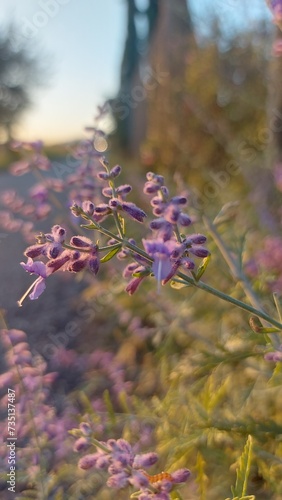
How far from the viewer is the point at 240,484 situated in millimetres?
1144

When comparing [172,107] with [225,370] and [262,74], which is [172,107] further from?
[225,370]

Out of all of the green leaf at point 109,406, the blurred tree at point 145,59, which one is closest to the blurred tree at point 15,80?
A: the blurred tree at point 145,59

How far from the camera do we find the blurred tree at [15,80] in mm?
22141

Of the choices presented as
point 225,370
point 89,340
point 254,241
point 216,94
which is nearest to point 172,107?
point 216,94

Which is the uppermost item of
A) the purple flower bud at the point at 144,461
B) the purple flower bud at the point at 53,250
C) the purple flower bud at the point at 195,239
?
the purple flower bud at the point at 53,250

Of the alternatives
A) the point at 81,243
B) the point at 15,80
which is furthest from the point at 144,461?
the point at 15,80

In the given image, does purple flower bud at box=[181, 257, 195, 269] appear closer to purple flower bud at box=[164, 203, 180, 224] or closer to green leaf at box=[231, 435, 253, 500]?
purple flower bud at box=[164, 203, 180, 224]

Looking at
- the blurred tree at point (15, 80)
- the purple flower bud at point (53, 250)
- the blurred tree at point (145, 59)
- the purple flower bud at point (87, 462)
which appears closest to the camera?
the purple flower bud at point (53, 250)

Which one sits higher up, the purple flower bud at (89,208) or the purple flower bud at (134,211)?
the purple flower bud at (89,208)

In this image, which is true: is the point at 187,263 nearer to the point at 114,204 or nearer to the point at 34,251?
the point at 114,204

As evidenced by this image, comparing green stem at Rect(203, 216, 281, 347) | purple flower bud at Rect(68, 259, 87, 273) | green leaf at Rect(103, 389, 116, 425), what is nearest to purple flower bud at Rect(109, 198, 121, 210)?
purple flower bud at Rect(68, 259, 87, 273)

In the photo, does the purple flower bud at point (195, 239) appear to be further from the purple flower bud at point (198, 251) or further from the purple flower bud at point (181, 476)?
the purple flower bud at point (181, 476)

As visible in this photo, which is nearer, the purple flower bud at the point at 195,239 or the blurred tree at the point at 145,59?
the purple flower bud at the point at 195,239

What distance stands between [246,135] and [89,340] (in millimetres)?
3509
